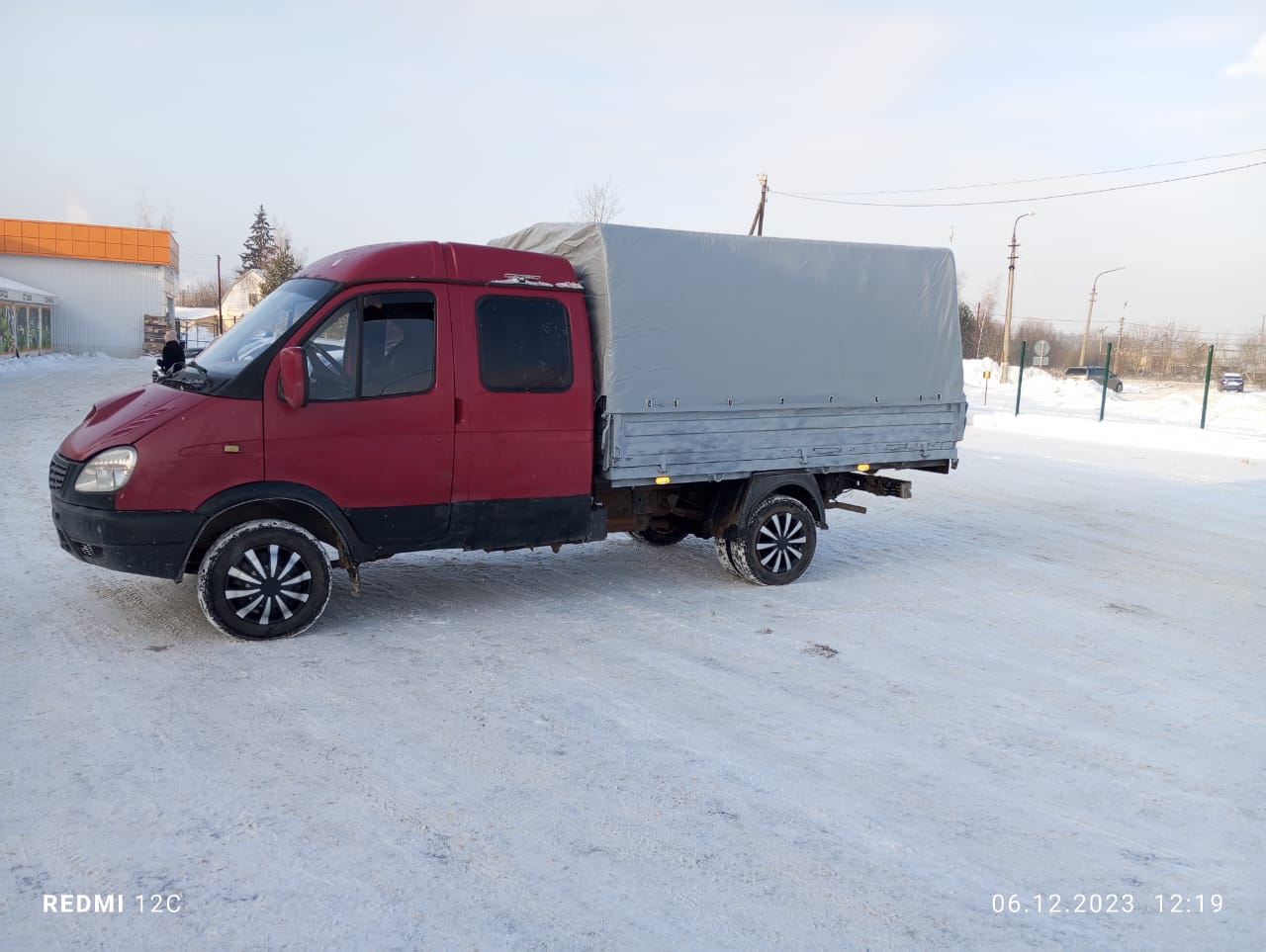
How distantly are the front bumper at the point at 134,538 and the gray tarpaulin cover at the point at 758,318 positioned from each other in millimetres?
2956

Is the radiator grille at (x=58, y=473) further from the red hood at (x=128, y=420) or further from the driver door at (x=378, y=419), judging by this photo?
the driver door at (x=378, y=419)

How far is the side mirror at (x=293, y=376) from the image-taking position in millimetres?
5914

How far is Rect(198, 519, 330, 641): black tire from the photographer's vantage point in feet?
19.5

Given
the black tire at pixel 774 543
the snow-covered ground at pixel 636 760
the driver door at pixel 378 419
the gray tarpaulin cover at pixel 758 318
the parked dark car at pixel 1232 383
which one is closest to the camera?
the snow-covered ground at pixel 636 760

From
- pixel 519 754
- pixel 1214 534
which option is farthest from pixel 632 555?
pixel 1214 534

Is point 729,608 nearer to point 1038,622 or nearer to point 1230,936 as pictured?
point 1038,622

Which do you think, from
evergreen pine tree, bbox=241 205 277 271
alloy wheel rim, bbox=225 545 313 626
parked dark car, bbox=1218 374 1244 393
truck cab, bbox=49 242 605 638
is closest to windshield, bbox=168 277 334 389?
truck cab, bbox=49 242 605 638

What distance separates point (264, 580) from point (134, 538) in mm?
776

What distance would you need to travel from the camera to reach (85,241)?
47.6 m

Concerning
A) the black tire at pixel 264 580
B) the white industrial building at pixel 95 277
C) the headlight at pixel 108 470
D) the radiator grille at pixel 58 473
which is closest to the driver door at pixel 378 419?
the black tire at pixel 264 580

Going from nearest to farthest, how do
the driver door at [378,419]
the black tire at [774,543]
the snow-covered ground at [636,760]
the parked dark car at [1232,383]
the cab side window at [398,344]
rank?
1. the snow-covered ground at [636,760]
2. the driver door at [378,419]
3. the cab side window at [398,344]
4. the black tire at [774,543]
5. the parked dark car at [1232,383]

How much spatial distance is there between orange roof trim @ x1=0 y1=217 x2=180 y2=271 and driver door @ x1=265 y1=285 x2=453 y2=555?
159 feet

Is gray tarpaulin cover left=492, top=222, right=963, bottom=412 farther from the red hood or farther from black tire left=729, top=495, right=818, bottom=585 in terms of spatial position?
the red hood

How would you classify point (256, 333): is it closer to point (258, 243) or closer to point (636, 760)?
point (636, 760)
